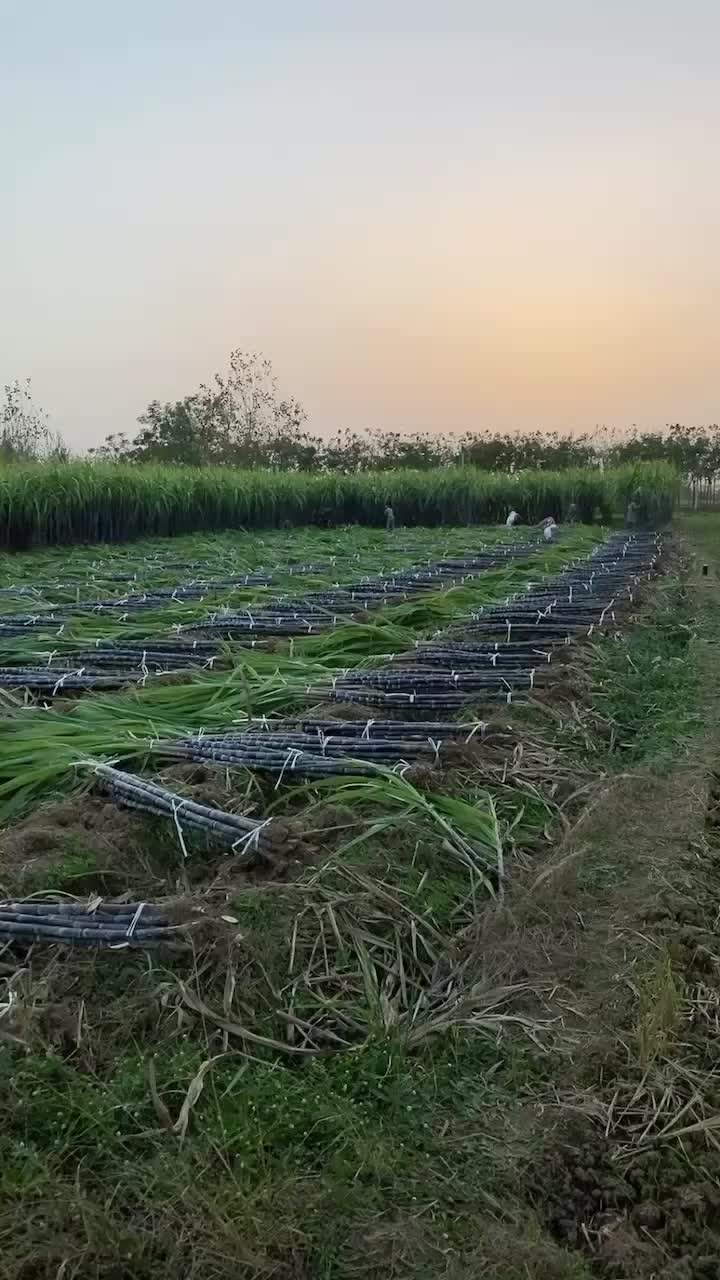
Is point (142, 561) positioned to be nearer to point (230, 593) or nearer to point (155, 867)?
point (230, 593)

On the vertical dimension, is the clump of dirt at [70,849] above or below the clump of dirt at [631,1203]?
above

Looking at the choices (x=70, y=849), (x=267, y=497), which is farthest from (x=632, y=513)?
(x=70, y=849)

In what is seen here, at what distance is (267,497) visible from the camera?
43.9 ft

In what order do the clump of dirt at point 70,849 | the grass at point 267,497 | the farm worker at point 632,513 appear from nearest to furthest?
1. the clump of dirt at point 70,849
2. the grass at point 267,497
3. the farm worker at point 632,513

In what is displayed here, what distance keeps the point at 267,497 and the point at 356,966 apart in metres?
12.0

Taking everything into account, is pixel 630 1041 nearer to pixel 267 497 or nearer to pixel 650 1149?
pixel 650 1149

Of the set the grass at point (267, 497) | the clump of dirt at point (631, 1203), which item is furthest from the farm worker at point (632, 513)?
the clump of dirt at point (631, 1203)

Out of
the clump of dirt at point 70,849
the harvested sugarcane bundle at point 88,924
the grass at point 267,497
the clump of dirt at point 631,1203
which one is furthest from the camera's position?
the grass at point 267,497

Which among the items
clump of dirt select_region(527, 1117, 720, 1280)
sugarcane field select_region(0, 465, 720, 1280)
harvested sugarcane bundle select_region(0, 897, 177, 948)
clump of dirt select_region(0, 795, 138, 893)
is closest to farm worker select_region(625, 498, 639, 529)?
sugarcane field select_region(0, 465, 720, 1280)

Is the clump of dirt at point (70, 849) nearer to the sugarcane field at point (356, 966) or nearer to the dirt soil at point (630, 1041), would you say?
the sugarcane field at point (356, 966)

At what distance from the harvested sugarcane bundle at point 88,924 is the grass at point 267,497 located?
8.67 m

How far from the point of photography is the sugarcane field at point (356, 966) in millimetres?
1258

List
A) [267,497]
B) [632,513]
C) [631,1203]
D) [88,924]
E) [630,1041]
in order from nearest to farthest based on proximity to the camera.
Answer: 1. [631,1203]
2. [630,1041]
3. [88,924]
4. [267,497]
5. [632,513]

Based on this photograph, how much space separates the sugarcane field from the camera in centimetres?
126
